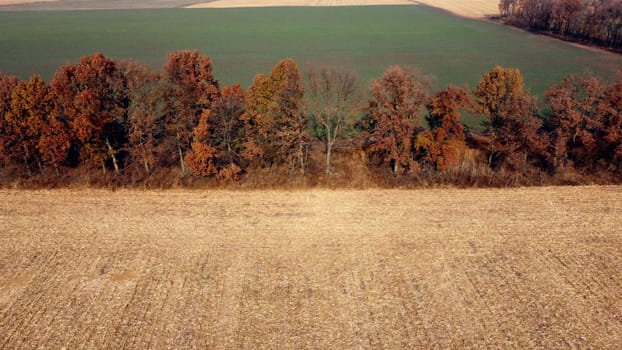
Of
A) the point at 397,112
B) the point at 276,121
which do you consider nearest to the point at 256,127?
the point at 276,121

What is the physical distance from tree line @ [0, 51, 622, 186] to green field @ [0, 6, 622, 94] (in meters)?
23.5

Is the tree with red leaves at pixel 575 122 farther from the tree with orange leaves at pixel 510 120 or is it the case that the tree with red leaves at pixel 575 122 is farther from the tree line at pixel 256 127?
the tree with orange leaves at pixel 510 120

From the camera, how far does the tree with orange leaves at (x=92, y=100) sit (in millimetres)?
37719

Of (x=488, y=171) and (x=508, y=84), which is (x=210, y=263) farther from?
(x=508, y=84)

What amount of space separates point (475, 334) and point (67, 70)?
35.9 metres

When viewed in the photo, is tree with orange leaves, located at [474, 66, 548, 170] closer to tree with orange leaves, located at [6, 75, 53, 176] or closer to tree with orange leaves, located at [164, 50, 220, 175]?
tree with orange leaves, located at [164, 50, 220, 175]

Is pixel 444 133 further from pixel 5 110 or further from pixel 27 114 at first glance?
pixel 5 110

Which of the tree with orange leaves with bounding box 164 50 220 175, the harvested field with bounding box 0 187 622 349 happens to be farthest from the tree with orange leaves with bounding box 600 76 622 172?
the tree with orange leaves with bounding box 164 50 220 175

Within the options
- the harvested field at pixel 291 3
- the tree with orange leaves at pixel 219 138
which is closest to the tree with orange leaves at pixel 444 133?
the tree with orange leaves at pixel 219 138

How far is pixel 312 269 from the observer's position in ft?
89.8

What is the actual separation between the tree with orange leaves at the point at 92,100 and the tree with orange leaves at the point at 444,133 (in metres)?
25.8

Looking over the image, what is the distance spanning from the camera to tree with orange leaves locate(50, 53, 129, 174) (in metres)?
37.7

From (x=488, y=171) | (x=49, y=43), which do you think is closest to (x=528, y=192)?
(x=488, y=171)

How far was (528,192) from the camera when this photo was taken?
37.2m
